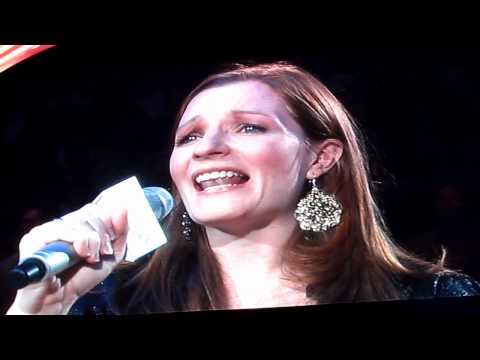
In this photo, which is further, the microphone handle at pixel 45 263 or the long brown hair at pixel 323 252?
the long brown hair at pixel 323 252

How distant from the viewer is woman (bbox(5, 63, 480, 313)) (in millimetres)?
2426

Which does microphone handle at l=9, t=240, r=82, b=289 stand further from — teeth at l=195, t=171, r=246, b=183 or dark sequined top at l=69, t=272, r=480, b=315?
teeth at l=195, t=171, r=246, b=183

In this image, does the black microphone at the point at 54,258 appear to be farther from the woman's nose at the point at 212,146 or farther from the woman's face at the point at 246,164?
the woman's nose at the point at 212,146

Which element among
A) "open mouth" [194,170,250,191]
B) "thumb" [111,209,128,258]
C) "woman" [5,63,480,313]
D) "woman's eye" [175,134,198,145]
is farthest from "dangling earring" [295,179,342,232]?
"thumb" [111,209,128,258]

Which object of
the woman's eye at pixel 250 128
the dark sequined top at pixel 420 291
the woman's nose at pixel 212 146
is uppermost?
the woman's eye at pixel 250 128

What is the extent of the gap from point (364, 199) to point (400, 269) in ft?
1.06

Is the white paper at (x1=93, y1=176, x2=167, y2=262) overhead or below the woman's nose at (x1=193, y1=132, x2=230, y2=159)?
below

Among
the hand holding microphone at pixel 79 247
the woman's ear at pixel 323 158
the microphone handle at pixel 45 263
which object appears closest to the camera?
the microphone handle at pixel 45 263

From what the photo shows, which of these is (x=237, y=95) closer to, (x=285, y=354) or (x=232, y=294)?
(x=232, y=294)

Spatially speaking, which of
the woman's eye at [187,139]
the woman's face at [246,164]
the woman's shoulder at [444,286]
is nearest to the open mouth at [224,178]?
the woman's face at [246,164]

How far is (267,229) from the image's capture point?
2471mm

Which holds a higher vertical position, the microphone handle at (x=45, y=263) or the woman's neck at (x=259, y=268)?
the microphone handle at (x=45, y=263)

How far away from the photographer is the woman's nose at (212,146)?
2.43 meters

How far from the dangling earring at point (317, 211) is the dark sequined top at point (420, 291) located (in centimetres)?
42
